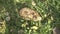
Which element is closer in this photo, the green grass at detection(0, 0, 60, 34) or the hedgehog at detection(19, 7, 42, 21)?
the green grass at detection(0, 0, 60, 34)

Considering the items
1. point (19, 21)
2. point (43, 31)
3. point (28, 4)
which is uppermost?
point (28, 4)

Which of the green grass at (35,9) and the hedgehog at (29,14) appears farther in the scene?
the hedgehog at (29,14)

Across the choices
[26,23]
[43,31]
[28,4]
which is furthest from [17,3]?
[43,31]

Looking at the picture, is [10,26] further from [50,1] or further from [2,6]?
[50,1]
